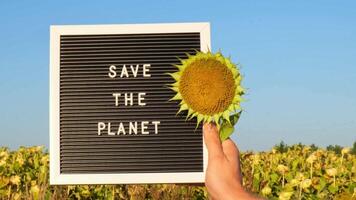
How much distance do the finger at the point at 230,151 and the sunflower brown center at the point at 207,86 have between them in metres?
0.22

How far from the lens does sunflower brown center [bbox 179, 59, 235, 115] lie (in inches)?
94.6

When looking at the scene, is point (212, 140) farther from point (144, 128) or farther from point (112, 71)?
point (112, 71)

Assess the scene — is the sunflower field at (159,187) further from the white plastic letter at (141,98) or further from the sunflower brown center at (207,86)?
the sunflower brown center at (207,86)

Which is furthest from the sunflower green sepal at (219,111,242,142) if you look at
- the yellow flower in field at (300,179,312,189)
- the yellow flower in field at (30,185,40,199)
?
the yellow flower in field at (30,185,40,199)

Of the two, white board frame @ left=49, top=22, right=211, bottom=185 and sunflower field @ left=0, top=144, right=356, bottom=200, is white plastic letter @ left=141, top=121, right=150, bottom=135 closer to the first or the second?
white board frame @ left=49, top=22, right=211, bottom=185

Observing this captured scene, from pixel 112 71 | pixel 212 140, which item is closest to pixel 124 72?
pixel 112 71

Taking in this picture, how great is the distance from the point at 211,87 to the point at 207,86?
0.7 inches

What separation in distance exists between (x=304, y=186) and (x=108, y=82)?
1.59 m

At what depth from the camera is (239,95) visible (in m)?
2.44

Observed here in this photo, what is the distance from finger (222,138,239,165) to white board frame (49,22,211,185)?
1189 millimetres

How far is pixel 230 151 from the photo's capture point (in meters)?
2.60

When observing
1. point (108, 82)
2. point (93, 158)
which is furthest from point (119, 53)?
point (93, 158)

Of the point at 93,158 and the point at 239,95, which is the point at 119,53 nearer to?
the point at 93,158

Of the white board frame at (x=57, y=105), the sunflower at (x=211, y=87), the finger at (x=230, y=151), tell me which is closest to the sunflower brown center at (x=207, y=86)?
the sunflower at (x=211, y=87)
